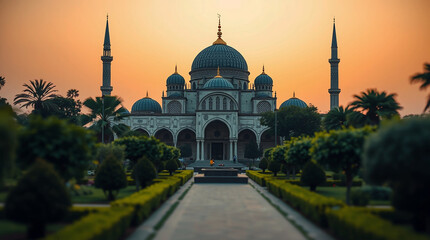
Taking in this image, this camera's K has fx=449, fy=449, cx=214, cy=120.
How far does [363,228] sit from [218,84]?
58820 millimetres

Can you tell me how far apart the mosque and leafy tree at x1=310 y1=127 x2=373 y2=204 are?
44.6m

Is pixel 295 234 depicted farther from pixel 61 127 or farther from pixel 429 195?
pixel 61 127

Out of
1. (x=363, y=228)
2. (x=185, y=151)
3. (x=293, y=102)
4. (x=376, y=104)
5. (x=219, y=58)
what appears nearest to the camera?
(x=363, y=228)

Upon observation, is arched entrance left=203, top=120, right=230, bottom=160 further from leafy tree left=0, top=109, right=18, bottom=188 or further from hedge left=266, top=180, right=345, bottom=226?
leafy tree left=0, top=109, right=18, bottom=188

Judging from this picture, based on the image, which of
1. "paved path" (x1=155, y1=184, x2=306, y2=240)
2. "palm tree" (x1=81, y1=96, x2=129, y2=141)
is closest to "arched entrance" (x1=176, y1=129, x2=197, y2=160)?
"palm tree" (x1=81, y1=96, x2=129, y2=141)

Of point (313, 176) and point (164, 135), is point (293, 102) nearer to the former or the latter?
point (164, 135)

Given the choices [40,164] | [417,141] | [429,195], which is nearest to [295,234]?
[429,195]

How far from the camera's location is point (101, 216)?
11.5 metres

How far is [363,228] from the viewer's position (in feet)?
32.2

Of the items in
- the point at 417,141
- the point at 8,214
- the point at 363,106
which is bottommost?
the point at 8,214

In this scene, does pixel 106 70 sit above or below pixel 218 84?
above

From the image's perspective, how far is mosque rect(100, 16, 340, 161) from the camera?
2539 inches

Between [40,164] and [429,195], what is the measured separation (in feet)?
31.5

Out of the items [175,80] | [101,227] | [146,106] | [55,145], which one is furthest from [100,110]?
[175,80]
